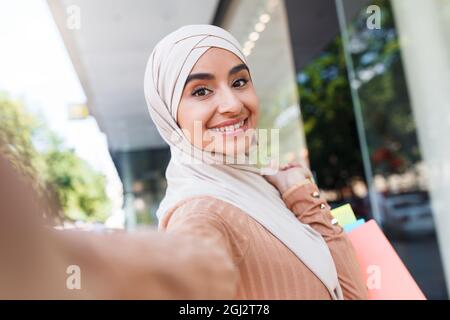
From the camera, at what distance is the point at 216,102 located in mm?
489

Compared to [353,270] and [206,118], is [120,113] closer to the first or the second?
[206,118]

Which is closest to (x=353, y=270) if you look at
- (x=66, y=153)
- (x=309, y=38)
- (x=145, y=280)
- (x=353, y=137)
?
(x=145, y=280)

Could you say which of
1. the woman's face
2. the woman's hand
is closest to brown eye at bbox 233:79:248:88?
the woman's face

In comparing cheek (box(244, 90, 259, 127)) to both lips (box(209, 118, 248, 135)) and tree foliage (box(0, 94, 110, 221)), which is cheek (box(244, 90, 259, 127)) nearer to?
lips (box(209, 118, 248, 135))

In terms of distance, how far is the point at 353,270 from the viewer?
1.68ft

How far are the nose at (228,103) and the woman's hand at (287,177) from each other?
116mm

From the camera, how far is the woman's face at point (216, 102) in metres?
0.49

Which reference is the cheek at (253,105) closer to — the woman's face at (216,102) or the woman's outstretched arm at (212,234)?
the woman's face at (216,102)

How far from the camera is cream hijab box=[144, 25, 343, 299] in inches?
18.7

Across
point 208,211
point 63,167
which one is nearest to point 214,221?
point 208,211

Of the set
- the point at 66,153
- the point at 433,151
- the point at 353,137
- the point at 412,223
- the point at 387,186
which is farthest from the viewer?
the point at 353,137

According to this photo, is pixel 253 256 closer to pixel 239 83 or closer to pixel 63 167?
pixel 239 83

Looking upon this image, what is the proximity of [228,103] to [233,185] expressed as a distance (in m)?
0.09
